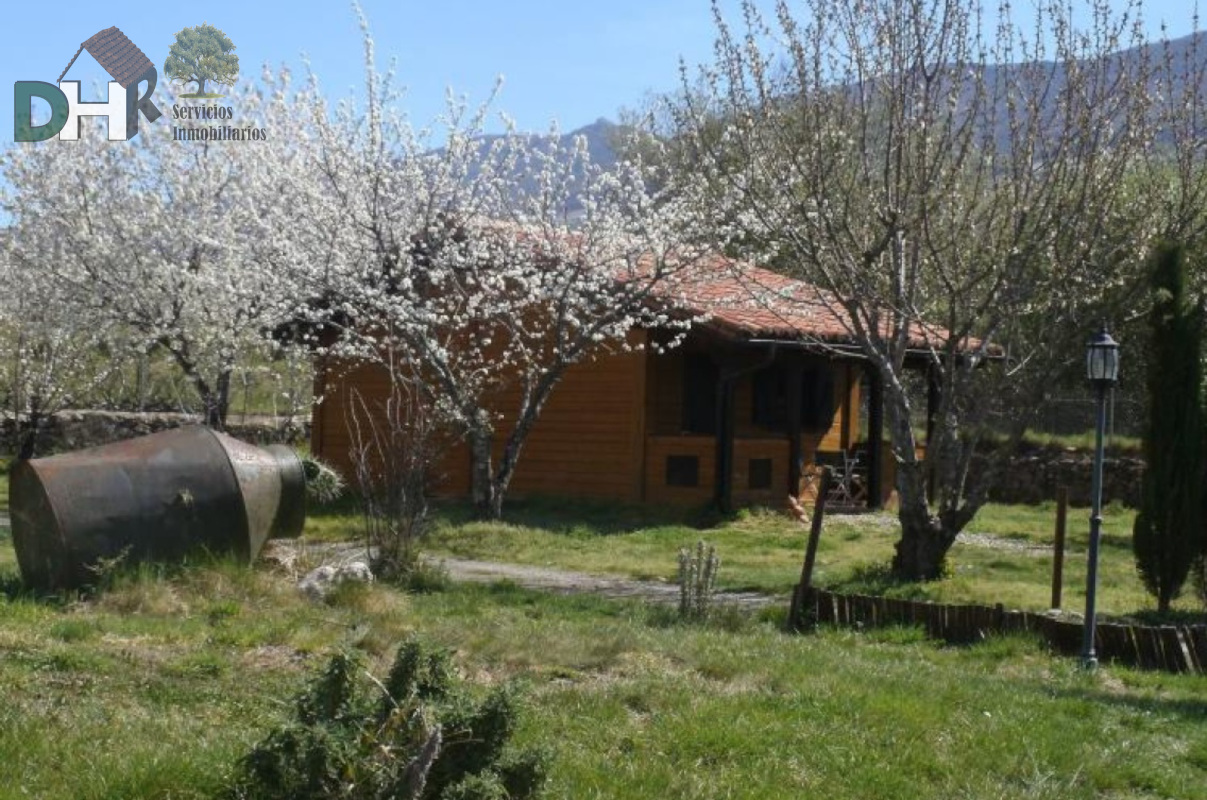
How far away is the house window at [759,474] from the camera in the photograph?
24.1 metres

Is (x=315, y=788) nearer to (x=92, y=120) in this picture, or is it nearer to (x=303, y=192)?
(x=303, y=192)

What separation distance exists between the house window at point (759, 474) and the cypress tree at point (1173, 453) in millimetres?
9707

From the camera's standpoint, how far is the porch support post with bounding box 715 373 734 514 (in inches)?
912

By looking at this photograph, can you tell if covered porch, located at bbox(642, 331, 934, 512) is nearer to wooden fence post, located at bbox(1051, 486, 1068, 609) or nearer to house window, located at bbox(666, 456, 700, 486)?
house window, located at bbox(666, 456, 700, 486)

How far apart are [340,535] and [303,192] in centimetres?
528

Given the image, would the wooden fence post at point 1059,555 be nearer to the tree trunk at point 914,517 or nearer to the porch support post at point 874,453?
the tree trunk at point 914,517

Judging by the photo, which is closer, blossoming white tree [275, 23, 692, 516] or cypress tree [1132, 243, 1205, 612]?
cypress tree [1132, 243, 1205, 612]

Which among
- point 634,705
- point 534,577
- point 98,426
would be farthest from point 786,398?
point 634,705

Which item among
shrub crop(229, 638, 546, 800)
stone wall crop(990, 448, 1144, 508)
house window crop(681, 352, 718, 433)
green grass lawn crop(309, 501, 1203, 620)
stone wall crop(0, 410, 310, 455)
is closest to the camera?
shrub crop(229, 638, 546, 800)

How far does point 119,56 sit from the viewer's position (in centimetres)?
2636

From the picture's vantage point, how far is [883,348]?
53.7ft

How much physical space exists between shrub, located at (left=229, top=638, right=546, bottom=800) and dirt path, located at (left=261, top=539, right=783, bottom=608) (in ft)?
23.7

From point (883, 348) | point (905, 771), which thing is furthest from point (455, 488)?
point (905, 771)

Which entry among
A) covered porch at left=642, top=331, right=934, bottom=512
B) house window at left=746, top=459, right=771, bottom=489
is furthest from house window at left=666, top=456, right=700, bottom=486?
house window at left=746, top=459, right=771, bottom=489
